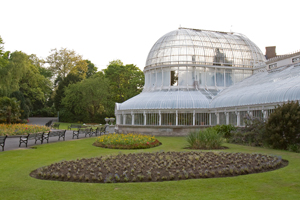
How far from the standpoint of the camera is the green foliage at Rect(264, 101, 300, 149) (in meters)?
14.5

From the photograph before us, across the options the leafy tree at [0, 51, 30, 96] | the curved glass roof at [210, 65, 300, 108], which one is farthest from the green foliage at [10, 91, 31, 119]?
the curved glass roof at [210, 65, 300, 108]

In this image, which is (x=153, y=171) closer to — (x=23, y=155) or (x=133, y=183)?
(x=133, y=183)

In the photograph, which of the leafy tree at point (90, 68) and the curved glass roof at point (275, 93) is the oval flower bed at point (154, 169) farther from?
the leafy tree at point (90, 68)

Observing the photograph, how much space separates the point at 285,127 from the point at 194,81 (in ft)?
58.2

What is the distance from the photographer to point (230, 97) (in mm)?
24719

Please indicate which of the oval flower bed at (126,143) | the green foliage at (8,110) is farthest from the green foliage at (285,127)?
the green foliage at (8,110)

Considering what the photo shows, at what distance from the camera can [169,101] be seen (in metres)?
28.2

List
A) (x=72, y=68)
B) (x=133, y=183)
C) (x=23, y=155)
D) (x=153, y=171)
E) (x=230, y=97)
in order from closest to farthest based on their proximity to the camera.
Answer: (x=133, y=183) → (x=153, y=171) → (x=23, y=155) → (x=230, y=97) → (x=72, y=68)

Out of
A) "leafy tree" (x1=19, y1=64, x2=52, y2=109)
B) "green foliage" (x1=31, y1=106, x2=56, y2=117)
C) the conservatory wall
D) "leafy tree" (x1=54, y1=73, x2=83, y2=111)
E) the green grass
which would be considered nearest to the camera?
the green grass

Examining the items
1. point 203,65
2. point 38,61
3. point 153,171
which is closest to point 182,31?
point 203,65

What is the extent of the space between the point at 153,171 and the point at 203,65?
80.2 ft

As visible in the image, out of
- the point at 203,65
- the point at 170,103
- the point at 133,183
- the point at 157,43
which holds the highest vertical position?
the point at 157,43

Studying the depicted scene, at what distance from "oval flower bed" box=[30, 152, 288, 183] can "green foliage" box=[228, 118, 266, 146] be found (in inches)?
209

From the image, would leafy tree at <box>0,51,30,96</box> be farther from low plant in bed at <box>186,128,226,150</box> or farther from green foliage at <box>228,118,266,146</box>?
green foliage at <box>228,118,266,146</box>
